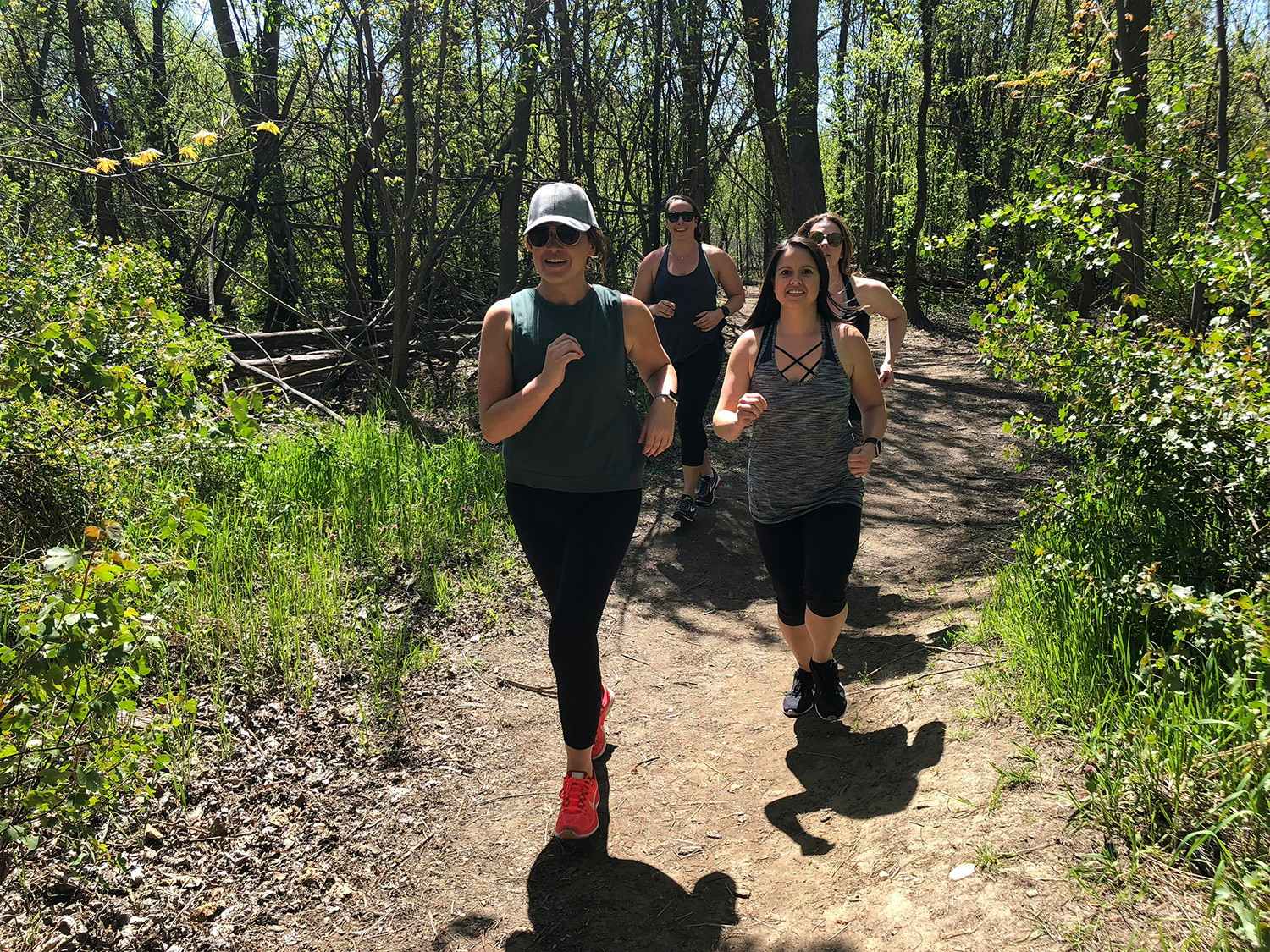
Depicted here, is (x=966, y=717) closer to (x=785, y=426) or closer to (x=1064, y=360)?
(x=785, y=426)

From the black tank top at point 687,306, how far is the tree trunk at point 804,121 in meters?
6.53

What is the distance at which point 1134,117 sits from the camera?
7582 millimetres

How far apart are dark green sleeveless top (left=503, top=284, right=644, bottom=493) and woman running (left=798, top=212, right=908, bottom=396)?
2.04 m

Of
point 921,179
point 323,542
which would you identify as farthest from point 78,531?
point 921,179

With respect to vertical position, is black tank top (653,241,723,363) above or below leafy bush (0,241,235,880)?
above

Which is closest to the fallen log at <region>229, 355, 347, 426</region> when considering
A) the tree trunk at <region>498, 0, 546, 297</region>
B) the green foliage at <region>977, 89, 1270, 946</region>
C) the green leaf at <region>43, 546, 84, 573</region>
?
the tree trunk at <region>498, 0, 546, 297</region>

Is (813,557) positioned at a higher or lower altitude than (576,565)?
lower

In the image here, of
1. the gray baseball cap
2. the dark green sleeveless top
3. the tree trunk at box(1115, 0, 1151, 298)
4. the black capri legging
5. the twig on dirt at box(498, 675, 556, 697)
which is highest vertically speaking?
the tree trunk at box(1115, 0, 1151, 298)

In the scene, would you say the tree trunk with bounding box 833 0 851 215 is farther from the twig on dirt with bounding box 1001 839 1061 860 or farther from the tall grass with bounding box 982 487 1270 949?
the twig on dirt with bounding box 1001 839 1061 860

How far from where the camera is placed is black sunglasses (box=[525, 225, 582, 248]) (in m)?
3.11

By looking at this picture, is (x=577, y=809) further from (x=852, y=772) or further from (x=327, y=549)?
(x=327, y=549)

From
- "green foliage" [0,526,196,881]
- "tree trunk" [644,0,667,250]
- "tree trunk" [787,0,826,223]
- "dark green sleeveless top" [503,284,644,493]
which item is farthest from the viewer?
"tree trunk" [787,0,826,223]

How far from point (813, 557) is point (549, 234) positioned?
166 centimetres

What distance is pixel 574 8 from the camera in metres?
10.4
